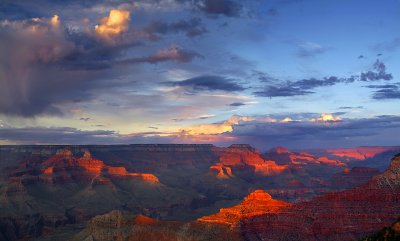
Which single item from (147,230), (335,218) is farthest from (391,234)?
(147,230)

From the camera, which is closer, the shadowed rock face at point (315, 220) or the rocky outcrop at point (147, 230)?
the shadowed rock face at point (315, 220)

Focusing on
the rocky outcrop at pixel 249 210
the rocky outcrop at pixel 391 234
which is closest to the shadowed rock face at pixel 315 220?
the rocky outcrop at pixel 249 210

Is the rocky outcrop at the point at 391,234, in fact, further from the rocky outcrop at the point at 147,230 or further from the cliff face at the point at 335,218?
the rocky outcrop at the point at 147,230

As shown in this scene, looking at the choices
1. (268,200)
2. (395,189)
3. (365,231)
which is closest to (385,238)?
(365,231)

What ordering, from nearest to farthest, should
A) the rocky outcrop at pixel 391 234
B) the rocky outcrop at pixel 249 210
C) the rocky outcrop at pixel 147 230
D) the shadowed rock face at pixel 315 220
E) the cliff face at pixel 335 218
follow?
the rocky outcrop at pixel 391 234
the cliff face at pixel 335 218
the shadowed rock face at pixel 315 220
the rocky outcrop at pixel 147 230
the rocky outcrop at pixel 249 210

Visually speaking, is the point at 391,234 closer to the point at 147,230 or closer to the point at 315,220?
the point at 315,220

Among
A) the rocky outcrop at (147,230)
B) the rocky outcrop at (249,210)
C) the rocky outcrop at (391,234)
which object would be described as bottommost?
the rocky outcrop at (147,230)

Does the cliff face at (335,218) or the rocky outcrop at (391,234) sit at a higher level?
the rocky outcrop at (391,234)

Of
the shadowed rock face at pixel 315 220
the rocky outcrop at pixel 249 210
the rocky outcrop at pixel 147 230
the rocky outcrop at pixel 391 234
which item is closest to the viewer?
the rocky outcrop at pixel 391 234

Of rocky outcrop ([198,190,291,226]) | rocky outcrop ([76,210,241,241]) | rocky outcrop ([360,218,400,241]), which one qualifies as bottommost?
rocky outcrop ([76,210,241,241])

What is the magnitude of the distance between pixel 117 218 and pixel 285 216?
53899 mm

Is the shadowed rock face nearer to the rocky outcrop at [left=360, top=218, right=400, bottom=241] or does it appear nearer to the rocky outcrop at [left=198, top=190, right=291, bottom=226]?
the rocky outcrop at [left=198, top=190, right=291, bottom=226]

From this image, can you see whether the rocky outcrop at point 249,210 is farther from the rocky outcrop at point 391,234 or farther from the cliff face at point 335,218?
the rocky outcrop at point 391,234

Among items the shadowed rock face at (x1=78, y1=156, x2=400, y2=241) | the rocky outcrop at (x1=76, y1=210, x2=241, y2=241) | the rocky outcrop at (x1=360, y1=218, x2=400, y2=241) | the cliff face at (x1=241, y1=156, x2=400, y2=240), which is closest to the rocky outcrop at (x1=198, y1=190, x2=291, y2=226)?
the shadowed rock face at (x1=78, y1=156, x2=400, y2=241)
